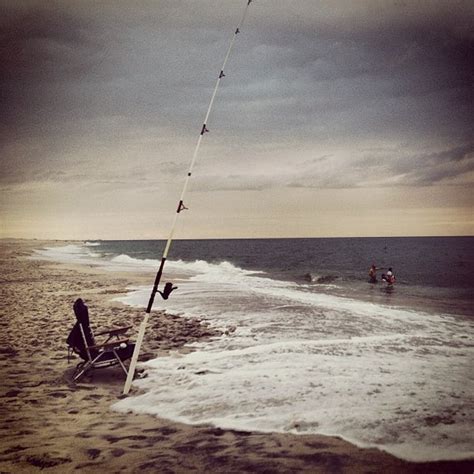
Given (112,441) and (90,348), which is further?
(90,348)

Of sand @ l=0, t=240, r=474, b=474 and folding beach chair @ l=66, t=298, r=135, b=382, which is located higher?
folding beach chair @ l=66, t=298, r=135, b=382

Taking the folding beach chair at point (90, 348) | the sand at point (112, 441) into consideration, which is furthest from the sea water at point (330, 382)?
the folding beach chair at point (90, 348)

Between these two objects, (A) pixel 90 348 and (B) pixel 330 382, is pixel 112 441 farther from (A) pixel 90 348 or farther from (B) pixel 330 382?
(B) pixel 330 382

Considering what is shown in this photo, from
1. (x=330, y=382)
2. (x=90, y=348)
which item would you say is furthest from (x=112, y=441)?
(x=330, y=382)

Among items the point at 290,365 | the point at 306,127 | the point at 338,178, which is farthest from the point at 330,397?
the point at 338,178

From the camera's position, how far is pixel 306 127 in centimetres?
1206

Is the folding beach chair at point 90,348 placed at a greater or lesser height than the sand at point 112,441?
greater

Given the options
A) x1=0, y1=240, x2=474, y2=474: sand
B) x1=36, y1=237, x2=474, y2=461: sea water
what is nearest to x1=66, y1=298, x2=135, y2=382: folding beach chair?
x1=0, y1=240, x2=474, y2=474: sand

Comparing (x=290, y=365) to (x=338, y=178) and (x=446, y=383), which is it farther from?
(x=338, y=178)

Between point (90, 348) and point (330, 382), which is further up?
point (90, 348)

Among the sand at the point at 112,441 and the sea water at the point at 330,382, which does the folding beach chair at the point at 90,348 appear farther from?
the sea water at the point at 330,382

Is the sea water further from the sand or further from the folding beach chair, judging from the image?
the folding beach chair

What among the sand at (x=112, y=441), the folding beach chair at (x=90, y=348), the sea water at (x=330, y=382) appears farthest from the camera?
the folding beach chair at (x=90, y=348)

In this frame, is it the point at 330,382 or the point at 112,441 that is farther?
the point at 330,382
